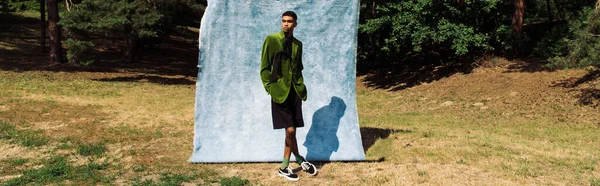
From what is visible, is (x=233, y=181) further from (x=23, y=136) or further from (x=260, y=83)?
(x=23, y=136)

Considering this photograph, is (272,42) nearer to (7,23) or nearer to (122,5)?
(122,5)

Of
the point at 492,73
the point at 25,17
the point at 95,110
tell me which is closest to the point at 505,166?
the point at 95,110

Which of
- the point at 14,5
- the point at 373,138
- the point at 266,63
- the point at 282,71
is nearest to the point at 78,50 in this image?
the point at 14,5

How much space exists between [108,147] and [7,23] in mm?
33181

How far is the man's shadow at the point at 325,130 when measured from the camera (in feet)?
22.7

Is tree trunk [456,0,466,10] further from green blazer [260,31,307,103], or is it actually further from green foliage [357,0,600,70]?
green blazer [260,31,307,103]

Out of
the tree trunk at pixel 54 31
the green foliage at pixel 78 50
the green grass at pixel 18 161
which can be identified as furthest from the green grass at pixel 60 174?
the tree trunk at pixel 54 31

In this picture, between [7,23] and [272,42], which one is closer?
[272,42]

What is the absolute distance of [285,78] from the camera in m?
5.89

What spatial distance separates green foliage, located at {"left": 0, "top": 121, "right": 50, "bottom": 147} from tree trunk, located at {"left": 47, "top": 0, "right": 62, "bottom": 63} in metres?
12.6

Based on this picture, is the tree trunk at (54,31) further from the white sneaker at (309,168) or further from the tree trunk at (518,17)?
the tree trunk at (518,17)

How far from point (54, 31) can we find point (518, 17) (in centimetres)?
1892

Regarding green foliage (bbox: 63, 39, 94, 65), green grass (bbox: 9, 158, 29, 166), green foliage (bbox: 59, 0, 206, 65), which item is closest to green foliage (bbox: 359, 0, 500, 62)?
green foliage (bbox: 59, 0, 206, 65)

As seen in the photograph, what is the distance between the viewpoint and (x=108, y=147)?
313 inches
